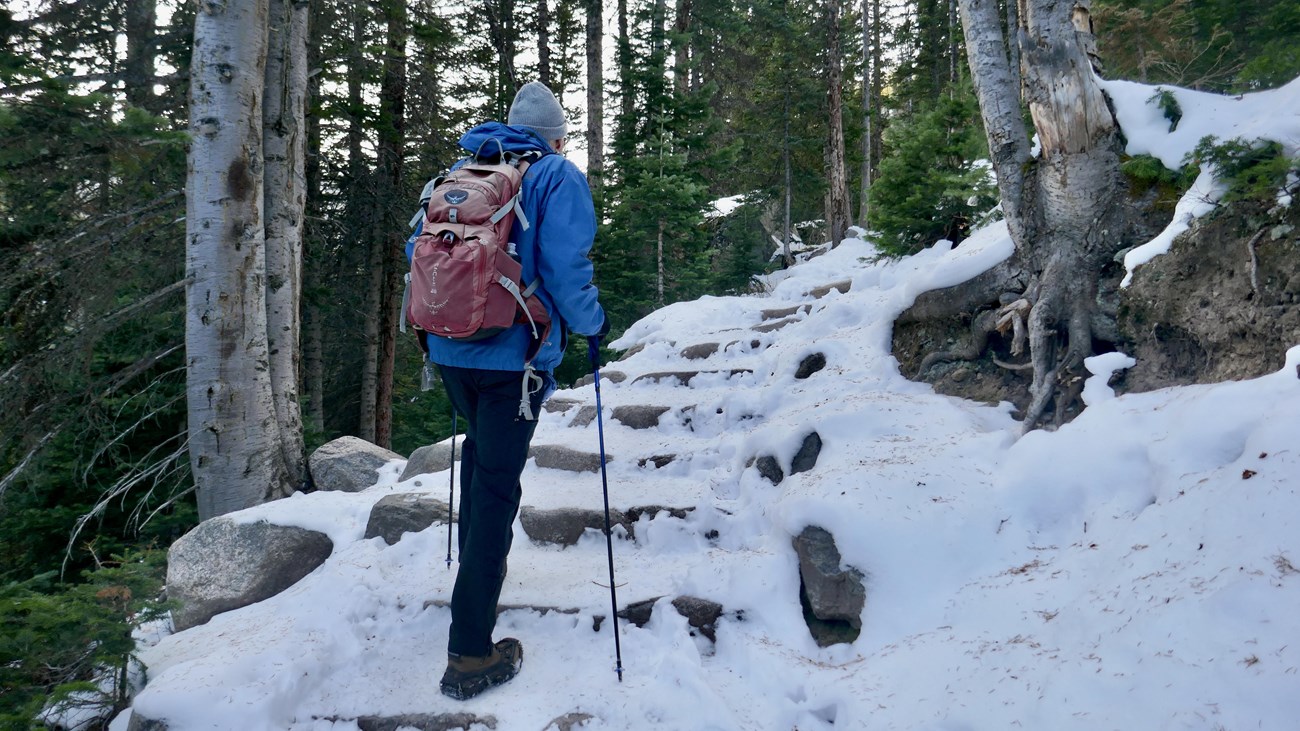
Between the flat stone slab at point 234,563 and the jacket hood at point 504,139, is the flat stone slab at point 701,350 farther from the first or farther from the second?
the jacket hood at point 504,139

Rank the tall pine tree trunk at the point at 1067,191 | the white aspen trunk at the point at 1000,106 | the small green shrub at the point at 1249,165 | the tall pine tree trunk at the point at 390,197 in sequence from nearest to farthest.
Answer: the small green shrub at the point at 1249,165 → the tall pine tree trunk at the point at 1067,191 → the white aspen trunk at the point at 1000,106 → the tall pine tree trunk at the point at 390,197

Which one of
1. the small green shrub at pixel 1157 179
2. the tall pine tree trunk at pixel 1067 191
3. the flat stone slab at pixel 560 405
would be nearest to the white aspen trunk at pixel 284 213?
the flat stone slab at pixel 560 405

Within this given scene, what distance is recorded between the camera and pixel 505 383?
2934mm

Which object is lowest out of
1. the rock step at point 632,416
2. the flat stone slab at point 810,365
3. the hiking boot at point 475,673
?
the hiking boot at point 475,673

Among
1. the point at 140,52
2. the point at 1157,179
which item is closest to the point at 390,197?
the point at 140,52

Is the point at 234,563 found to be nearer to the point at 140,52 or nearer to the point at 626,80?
the point at 140,52

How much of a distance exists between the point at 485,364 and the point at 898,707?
6.86 ft

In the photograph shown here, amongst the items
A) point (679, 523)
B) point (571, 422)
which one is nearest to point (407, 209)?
point (571, 422)

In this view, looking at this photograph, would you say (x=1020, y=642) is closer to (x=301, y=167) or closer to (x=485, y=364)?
(x=485, y=364)

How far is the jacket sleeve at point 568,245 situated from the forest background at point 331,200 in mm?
2335

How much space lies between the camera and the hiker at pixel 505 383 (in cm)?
291

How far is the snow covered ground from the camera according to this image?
2215mm

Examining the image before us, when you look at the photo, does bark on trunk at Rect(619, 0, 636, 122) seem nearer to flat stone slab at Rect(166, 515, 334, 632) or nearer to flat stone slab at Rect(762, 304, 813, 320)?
flat stone slab at Rect(762, 304, 813, 320)

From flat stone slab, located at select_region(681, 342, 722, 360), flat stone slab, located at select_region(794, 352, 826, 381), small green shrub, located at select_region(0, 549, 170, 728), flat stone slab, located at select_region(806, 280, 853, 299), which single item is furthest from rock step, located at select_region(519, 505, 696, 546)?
flat stone slab, located at select_region(806, 280, 853, 299)
